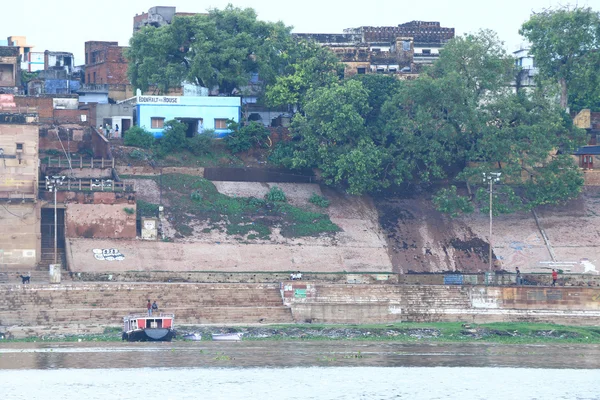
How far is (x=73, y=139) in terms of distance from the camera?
91.8 meters

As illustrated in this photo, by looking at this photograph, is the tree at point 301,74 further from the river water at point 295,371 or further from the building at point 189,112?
the river water at point 295,371

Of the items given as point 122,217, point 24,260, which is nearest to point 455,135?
point 122,217

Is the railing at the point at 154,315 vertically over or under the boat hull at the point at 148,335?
over

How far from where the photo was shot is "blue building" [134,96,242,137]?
93.4 meters

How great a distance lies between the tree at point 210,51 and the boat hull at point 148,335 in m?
30.0

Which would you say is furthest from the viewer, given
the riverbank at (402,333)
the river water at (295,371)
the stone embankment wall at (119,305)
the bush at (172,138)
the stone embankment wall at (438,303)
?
the bush at (172,138)

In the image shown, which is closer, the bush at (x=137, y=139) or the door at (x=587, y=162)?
the bush at (x=137, y=139)

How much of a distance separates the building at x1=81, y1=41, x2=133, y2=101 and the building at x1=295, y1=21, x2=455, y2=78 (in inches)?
505

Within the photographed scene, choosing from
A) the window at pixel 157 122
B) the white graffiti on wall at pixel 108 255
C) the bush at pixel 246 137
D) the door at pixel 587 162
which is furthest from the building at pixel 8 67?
the door at pixel 587 162

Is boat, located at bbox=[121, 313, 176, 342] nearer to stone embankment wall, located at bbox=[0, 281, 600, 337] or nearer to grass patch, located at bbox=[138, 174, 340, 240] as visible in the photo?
stone embankment wall, located at bbox=[0, 281, 600, 337]

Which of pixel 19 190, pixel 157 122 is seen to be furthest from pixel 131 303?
pixel 157 122

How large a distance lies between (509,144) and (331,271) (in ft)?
49.0

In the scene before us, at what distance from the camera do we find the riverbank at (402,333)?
70375mm

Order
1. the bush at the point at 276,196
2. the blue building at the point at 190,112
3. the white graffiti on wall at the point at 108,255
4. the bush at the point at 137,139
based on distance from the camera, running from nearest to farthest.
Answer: the white graffiti on wall at the point at 108,255
the bush at the point at 276,196
the bush at the point at 137,139
the blue building at the point at 190,112
